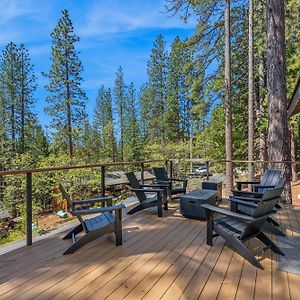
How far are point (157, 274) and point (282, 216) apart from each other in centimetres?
318

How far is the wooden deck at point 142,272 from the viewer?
228cm

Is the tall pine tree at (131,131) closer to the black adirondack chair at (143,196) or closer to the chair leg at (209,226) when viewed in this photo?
the black adirondack chair at (143,196)

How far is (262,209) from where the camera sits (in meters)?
2.80

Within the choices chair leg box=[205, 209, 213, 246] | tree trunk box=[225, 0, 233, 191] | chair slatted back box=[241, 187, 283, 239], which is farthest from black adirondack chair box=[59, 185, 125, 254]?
tree trunk box=[225, 0, 233, 191]

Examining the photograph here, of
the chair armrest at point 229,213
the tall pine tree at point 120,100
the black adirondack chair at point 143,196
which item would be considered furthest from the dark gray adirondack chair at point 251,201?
the tall pine tree at point 120,100

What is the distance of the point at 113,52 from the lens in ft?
97.3

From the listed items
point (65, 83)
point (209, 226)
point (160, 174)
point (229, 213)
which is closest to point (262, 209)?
point (229, 213)

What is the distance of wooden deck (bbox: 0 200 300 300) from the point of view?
89.8 inches

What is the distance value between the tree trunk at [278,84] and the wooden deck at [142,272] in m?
3.53

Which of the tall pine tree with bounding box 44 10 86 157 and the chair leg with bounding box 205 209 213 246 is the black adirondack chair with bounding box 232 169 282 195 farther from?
the tall pine tree with bounding box 44 10 86 157

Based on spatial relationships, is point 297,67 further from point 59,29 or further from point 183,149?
point 59,29

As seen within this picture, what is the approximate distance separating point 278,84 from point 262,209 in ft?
14.4

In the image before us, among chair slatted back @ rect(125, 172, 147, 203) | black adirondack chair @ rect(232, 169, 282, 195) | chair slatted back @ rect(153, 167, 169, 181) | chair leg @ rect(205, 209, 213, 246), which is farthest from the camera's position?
chair slatted back @ rect(153, 167, 169, 181)

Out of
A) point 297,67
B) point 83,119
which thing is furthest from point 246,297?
point 83,119
